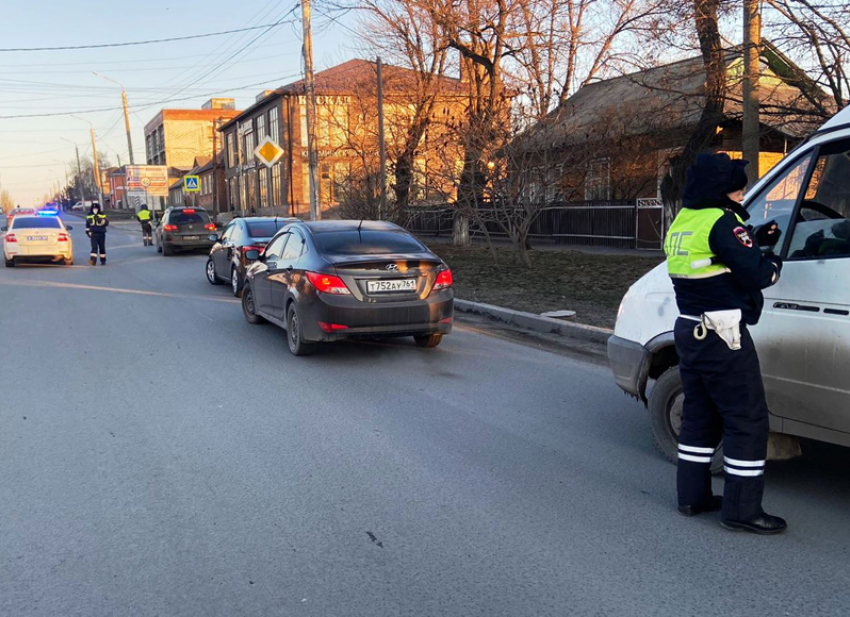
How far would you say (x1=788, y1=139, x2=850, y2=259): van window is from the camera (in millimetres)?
4086

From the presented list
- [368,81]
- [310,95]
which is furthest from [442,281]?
[368,81]

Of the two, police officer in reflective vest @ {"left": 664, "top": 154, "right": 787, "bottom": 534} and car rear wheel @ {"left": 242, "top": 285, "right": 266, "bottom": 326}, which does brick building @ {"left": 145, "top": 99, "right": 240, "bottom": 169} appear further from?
police officer in reflective vest @ {"left": 664, "top": 154, "right": 787, "bottom": 534}

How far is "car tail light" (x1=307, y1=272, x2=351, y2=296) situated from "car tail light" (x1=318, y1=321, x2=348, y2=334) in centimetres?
34

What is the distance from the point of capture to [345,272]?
8078 mm

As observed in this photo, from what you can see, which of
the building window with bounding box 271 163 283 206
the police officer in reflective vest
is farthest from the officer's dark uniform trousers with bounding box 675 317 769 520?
the building window with bounding box 271 163 283 206

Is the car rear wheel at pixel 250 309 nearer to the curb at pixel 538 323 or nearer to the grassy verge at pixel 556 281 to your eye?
the curb at pixel 538 323

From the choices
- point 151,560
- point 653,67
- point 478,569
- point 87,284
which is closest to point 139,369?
point 151,560

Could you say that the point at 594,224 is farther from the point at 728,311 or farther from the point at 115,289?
the point at 728,311

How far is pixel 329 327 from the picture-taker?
8.05 meters

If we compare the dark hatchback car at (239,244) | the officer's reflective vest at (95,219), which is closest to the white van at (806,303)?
the dark hatchback car at (239,244)

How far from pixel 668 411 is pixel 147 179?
6538 cm

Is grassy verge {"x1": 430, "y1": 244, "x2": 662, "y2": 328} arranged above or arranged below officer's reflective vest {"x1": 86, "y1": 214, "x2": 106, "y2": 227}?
below

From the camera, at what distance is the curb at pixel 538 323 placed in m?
9.31

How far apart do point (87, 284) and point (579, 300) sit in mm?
11304
